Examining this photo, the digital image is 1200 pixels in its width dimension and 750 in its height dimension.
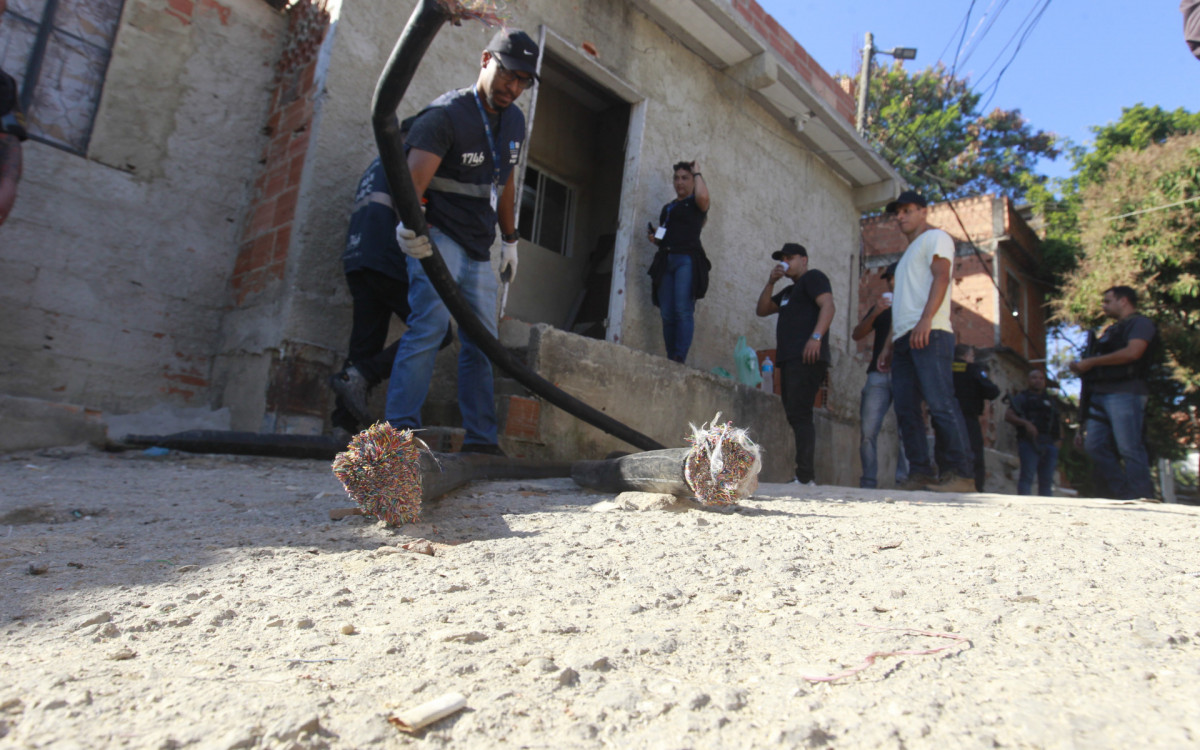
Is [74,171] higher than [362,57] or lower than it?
lower

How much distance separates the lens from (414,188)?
281 cm

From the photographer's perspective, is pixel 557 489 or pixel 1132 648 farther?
pixel 557 489

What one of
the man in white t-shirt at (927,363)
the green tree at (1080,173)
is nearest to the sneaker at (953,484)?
the man in white t-shirt at (927,363)

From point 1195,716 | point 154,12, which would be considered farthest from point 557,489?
point 154,12

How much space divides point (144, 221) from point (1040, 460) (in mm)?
7769

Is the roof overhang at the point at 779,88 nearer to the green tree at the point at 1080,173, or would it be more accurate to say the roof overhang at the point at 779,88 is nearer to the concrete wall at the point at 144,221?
the concrete wall at the point at 144,221

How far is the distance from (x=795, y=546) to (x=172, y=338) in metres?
3.52

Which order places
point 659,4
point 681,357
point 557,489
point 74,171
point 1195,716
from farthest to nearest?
point 659,4 < point 681,357 < point 74,171 < point 557,489 < point 1195,716

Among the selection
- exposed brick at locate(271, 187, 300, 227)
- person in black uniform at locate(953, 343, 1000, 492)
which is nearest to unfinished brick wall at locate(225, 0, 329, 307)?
exposed brick at locate(271, 187, 300, 227)

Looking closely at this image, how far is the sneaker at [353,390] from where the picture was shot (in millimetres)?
3293

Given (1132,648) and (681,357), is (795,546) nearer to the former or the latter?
(1132,648)

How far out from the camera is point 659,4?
5648 mm

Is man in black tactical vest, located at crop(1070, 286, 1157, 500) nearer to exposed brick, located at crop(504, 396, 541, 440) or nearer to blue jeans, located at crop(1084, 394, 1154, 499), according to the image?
blue jeans, located at crop(1084, 394, 1154, 499)

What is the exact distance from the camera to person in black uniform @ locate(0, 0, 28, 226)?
10.3ft
